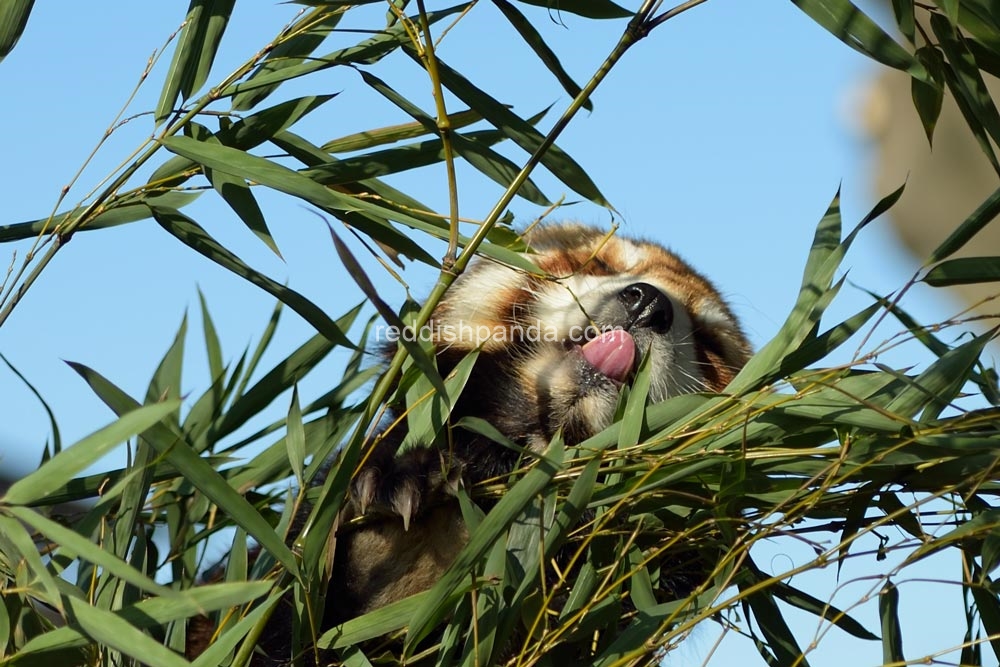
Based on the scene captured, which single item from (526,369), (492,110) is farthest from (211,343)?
(492,110)

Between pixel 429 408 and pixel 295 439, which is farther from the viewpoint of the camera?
pixel 429 408

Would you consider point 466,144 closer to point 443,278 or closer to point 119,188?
point 443,278

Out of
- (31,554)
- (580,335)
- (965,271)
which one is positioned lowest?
(31,554)

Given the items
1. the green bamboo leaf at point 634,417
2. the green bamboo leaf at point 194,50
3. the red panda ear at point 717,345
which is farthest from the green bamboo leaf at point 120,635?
the red panda ear at point 717,345

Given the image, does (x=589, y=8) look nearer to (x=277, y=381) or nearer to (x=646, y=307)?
(x=646, y=307)

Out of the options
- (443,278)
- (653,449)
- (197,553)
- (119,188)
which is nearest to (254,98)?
(119,188)

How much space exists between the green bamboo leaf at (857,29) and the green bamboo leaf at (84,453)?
1.21 metres

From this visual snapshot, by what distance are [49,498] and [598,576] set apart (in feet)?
3.52

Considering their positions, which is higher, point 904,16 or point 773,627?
point 904,16

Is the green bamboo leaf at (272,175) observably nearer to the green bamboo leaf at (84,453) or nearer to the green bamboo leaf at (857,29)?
the green bamboo leaf at (84,453)

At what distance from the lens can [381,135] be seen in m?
A: 2.22

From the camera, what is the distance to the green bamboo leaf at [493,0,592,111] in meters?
1.98

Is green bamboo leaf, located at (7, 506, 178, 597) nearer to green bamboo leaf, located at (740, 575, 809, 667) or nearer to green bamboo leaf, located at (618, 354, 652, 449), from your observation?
green bamboo leaf, located at (618, 354, 652, 449)

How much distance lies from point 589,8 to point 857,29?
0.48m
